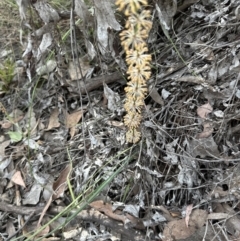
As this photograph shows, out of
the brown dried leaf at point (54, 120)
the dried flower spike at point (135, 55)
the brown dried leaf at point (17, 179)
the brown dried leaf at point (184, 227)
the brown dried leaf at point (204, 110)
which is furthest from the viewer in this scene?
the brown dried leaf at point (54, 120)

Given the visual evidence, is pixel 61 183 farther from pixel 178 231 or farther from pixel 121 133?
pixel 178 231

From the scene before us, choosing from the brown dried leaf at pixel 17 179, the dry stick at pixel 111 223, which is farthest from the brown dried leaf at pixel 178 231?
the brown dried leaf at pixel 17 179

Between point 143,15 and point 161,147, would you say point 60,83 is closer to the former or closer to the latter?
point 161,147

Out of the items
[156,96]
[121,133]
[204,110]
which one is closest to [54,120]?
[121,133]

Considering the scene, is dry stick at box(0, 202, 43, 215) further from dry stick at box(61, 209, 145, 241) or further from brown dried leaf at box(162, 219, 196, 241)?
brown dried leaf at box(162, 219, 196, 241)

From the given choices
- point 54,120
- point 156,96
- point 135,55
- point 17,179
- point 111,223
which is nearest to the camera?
point 135,55

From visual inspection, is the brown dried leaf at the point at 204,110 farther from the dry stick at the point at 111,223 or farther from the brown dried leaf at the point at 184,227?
the dry stick at the point at 111,223

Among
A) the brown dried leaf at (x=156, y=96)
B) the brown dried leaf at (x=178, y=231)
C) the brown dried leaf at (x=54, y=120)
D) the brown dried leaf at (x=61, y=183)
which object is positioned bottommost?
the brown dried leaf at (x=178, y=231)
